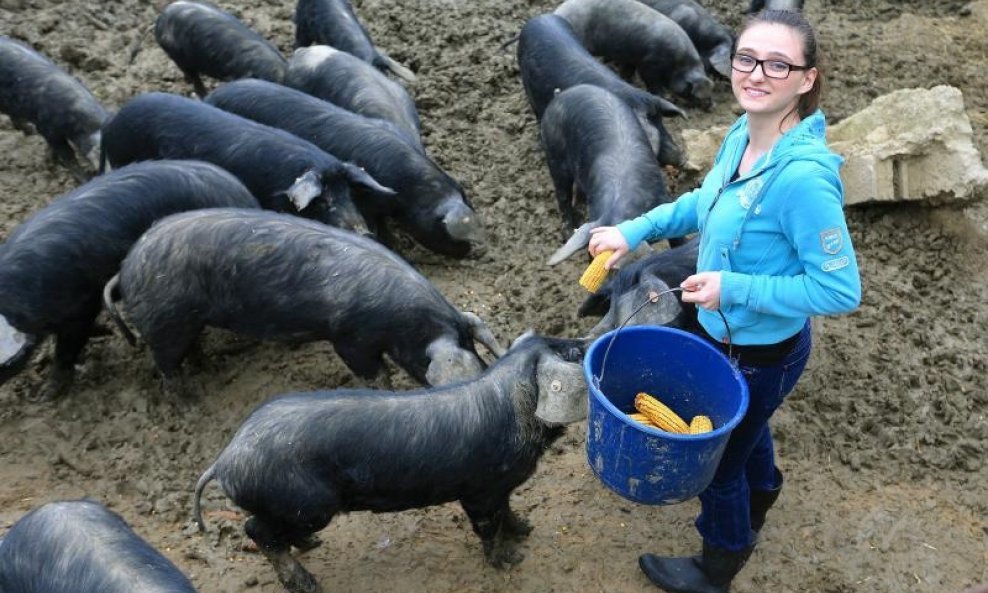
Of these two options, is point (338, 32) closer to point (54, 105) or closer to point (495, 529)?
point (54, 105)

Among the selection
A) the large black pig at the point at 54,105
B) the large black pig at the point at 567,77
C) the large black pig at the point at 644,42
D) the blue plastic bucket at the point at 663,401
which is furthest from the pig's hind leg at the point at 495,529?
the large black pig at the point at 644,42

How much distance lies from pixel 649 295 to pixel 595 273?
94 centimetres

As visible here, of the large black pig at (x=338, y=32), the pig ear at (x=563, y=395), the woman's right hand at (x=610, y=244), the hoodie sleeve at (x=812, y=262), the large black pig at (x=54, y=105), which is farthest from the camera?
the large black pig at (x=338, y=32)

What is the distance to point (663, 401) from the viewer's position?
3.30 meters

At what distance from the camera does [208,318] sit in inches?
191

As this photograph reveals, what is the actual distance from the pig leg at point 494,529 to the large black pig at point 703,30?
5.78m

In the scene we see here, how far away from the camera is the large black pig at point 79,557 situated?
3227 millimetres

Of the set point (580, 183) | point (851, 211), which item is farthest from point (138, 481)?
point (851, 211)

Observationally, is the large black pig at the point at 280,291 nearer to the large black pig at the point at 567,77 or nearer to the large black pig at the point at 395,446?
the large black pig at the point at 395,446

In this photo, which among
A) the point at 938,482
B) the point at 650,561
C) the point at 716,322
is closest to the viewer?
the point at 716,322

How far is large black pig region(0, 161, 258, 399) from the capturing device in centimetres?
479

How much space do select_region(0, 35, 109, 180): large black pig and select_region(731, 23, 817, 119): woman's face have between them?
17.8 feet

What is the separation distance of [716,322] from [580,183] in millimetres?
3451

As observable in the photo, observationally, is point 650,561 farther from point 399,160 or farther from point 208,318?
point 399,160
